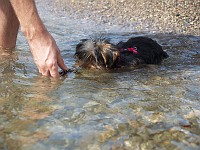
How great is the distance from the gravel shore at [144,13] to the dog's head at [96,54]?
102 inches

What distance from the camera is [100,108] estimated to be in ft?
11.0

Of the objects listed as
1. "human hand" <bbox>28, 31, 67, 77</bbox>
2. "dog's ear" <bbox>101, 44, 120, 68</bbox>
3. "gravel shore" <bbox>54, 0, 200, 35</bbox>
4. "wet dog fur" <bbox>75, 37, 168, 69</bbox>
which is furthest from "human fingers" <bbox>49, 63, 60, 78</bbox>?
"gravel shore" <bbox>54, 0, 200, 35</bbox>

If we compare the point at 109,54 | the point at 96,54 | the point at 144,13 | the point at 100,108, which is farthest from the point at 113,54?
the point at 144,13

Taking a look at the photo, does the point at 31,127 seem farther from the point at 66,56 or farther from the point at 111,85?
the point at 66,56

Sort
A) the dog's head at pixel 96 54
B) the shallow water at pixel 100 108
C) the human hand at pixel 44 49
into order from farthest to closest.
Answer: the dog's head at pixel 96 54, the human hand at pixel 44 49, the shallow water at pixel 100 108

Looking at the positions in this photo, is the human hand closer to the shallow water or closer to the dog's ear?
the shallow water

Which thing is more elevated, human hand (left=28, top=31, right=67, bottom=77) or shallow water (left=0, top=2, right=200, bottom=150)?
human hand (left=28, top=31, right=67, bottom=77)

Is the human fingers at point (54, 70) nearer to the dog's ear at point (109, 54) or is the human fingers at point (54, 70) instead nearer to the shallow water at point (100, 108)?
the shallow water at point (100, 108)

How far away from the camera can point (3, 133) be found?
2.80 m

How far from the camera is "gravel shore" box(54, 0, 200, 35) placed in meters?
8.33

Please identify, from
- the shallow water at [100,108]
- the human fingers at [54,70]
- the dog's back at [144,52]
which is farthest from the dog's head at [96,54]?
the human fingers at [54,70]

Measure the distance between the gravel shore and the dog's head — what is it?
102 inches

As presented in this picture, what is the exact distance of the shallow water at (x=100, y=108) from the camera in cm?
276

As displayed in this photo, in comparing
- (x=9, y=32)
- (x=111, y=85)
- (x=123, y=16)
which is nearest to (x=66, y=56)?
(x=9, y=32)
